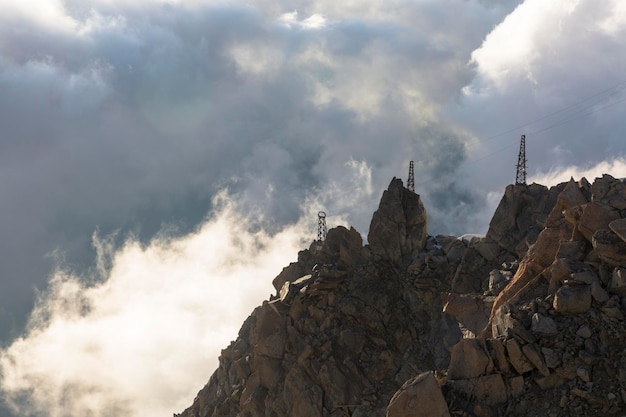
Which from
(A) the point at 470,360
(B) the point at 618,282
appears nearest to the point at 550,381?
(A) the point at 470,360

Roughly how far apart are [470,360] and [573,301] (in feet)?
28.0

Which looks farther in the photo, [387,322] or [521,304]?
[387,322]

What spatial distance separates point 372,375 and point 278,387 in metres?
12.2

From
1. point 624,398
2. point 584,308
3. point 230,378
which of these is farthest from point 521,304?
point 230,378

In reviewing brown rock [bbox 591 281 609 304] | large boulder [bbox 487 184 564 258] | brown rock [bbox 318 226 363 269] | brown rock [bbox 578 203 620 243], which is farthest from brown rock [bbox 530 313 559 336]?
brown rock [bbox 318 226 363 269]

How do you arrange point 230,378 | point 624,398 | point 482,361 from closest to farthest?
point 624,398 → point 482,361 → point 230,378

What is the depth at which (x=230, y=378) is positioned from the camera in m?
106

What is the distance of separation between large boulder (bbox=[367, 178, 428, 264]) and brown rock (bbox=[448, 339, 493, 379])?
169 feet

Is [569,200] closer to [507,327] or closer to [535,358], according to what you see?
[507,327]

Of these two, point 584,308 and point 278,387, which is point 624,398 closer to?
point 584,308

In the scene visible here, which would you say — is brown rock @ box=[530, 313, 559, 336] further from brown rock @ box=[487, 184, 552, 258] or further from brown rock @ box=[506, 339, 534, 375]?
brown rock @ box=[487, 184, 552, 258]

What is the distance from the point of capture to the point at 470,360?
51656 millimetres

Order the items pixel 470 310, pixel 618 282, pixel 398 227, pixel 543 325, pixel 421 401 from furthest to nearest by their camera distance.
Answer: pixel 398 227 < pixel 470 310 < pixel 543 325 < pixel 618 282 < pixel 421 401

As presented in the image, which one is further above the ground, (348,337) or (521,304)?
(348,337)
